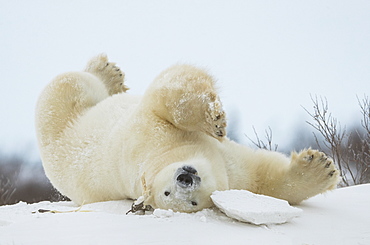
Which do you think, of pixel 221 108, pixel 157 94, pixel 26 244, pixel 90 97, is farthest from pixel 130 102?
pixel 26 244

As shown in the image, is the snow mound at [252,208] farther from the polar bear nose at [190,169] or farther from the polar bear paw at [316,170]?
the polar bear paw at [316,170]

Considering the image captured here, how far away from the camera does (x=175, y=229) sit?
2.20 m

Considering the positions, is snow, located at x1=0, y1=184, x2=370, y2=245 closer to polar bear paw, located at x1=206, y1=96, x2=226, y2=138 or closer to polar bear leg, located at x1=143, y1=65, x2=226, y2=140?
polar bear paw, located at x1=206, y1=96, x2=226, y2=138

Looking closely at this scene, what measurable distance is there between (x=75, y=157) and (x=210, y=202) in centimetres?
195

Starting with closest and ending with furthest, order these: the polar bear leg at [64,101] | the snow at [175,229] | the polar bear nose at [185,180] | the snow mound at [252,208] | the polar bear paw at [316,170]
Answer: the snow at [175,229], the snow mound at [252,208], the polar bear nose at [185,180], the polar bear paw at [316,170], the polar bear leg at [64,101]

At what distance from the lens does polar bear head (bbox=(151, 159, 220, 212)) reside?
2652mm

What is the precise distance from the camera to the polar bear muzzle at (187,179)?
8.63 ft

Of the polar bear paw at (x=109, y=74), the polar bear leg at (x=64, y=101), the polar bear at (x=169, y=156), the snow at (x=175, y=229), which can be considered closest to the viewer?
the snow at (x=175, y=229)

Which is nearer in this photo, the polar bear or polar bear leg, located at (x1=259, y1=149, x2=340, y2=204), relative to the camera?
the polar bear

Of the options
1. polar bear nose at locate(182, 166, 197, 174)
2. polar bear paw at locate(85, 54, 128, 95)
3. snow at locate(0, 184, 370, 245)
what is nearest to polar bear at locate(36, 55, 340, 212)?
polar bear nose at locate(182, 166, 197, 174)

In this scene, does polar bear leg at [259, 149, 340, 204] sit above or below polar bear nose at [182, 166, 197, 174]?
below

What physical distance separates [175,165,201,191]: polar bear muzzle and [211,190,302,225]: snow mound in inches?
8.2

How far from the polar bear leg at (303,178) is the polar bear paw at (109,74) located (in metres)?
3.02

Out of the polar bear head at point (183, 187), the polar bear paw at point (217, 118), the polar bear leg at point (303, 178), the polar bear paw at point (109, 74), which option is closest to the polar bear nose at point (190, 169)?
the polar bear head at point (183, 187)
